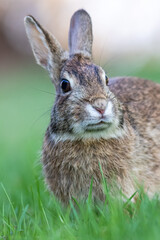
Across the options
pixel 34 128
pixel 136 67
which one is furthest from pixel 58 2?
pixel 34 128

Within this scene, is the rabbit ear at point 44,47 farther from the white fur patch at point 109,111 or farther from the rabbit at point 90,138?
the white fur patch at point 109,111

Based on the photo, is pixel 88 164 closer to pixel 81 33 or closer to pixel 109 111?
pixel 109 111

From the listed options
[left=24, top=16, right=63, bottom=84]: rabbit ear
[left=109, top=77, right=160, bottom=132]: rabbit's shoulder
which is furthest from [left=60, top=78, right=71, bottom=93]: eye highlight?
[left=109, top=77, right=160, bottom=132]: rabbit's shoulder

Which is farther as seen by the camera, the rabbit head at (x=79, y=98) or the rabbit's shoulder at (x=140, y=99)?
the rabbit's shoulder at (x=140, y=99)

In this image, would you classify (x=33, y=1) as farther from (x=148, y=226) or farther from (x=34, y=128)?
(x=148, y=226)

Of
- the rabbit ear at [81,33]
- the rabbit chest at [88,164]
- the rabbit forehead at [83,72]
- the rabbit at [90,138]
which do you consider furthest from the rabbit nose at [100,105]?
the rabbit ear at [81,33]

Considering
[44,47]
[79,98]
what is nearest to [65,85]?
[79,98]

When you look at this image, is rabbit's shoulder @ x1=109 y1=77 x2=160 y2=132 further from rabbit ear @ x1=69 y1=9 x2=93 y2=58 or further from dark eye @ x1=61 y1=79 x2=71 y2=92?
dark eye @ x1=61 y1=79 x2=71 y2=92
